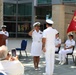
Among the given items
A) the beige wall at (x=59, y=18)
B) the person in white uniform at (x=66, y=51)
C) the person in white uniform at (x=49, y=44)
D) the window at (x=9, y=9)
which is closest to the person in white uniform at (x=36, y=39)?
the person in white uniform at (x=49, y=44)

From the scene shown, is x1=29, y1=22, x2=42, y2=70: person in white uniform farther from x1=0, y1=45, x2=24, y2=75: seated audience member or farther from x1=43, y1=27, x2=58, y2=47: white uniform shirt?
x1=0, y1=45, x2=24, y2=75: seated audience member

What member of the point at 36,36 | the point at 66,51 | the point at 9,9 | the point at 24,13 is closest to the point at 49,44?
the point at 36,36

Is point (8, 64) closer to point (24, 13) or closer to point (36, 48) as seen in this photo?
point (36, 48)

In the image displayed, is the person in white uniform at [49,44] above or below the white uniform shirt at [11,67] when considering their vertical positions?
below

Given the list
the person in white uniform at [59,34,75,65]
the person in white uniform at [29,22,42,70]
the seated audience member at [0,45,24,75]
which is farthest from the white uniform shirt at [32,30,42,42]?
the seated audience member at [0,45,24,75]

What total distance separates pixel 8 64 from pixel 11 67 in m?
0.07

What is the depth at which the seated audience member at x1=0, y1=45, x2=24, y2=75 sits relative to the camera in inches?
187

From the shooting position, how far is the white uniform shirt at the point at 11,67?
4.90m

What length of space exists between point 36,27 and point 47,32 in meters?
1.61

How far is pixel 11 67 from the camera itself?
502 cm

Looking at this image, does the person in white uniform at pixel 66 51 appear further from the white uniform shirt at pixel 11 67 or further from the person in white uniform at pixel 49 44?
the white uniform shirt at pixel 11 67

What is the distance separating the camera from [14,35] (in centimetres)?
4350

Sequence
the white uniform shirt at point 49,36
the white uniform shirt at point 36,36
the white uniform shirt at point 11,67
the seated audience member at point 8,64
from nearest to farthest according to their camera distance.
A: the seated audience member at point 8,64
the white uniform shirt at point 11,67
the white uniform shirt at point 49,36
the white uniform shirt at point 36,36

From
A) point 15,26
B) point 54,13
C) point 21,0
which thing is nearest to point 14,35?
point 15,26
